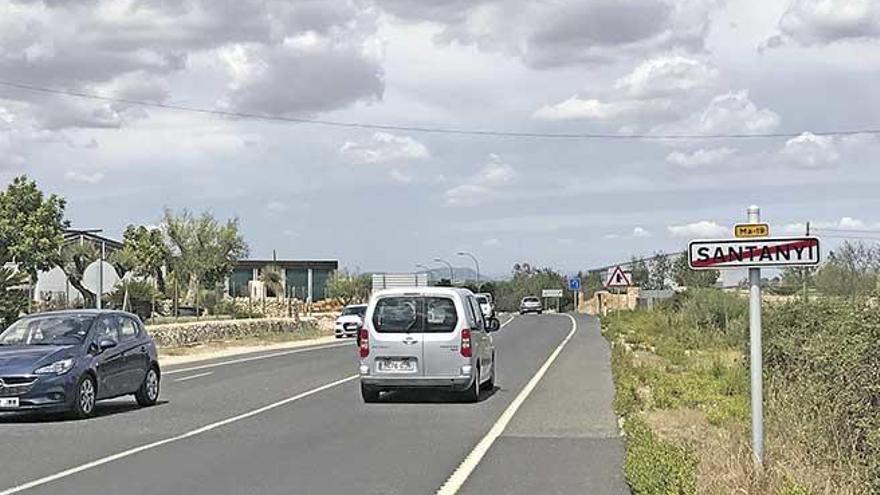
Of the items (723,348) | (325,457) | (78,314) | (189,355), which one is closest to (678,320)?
(723,348)

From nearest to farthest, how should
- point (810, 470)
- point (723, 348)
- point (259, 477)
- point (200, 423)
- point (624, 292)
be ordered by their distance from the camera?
point (810, 470)
point (259, 477)
point (200, 423)
point (723, 348)
point (624, 292)

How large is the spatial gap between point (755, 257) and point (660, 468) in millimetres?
1835

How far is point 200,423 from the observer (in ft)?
55.0

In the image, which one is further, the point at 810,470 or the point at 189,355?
the point at 189,355

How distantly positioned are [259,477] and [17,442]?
172 inches

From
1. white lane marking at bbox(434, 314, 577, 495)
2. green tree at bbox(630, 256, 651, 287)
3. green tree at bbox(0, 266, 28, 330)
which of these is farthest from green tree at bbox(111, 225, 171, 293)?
green tree at bbox(630, 256, 651, 287)

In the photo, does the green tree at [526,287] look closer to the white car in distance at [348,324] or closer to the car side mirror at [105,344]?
the white car in distance at [348,324]

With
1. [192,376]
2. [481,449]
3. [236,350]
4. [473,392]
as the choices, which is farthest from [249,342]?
[481,449]

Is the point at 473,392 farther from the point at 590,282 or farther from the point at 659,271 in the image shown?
the point at 590,282

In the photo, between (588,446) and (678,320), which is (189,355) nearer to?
(678,320)

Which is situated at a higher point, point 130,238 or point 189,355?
point 130,238

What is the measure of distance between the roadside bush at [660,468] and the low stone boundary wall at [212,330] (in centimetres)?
3153

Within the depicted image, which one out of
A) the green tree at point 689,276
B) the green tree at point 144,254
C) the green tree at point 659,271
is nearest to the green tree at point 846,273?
the green tree at point 689,276

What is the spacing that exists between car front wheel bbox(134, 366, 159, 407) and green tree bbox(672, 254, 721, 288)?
27297 millimetres
